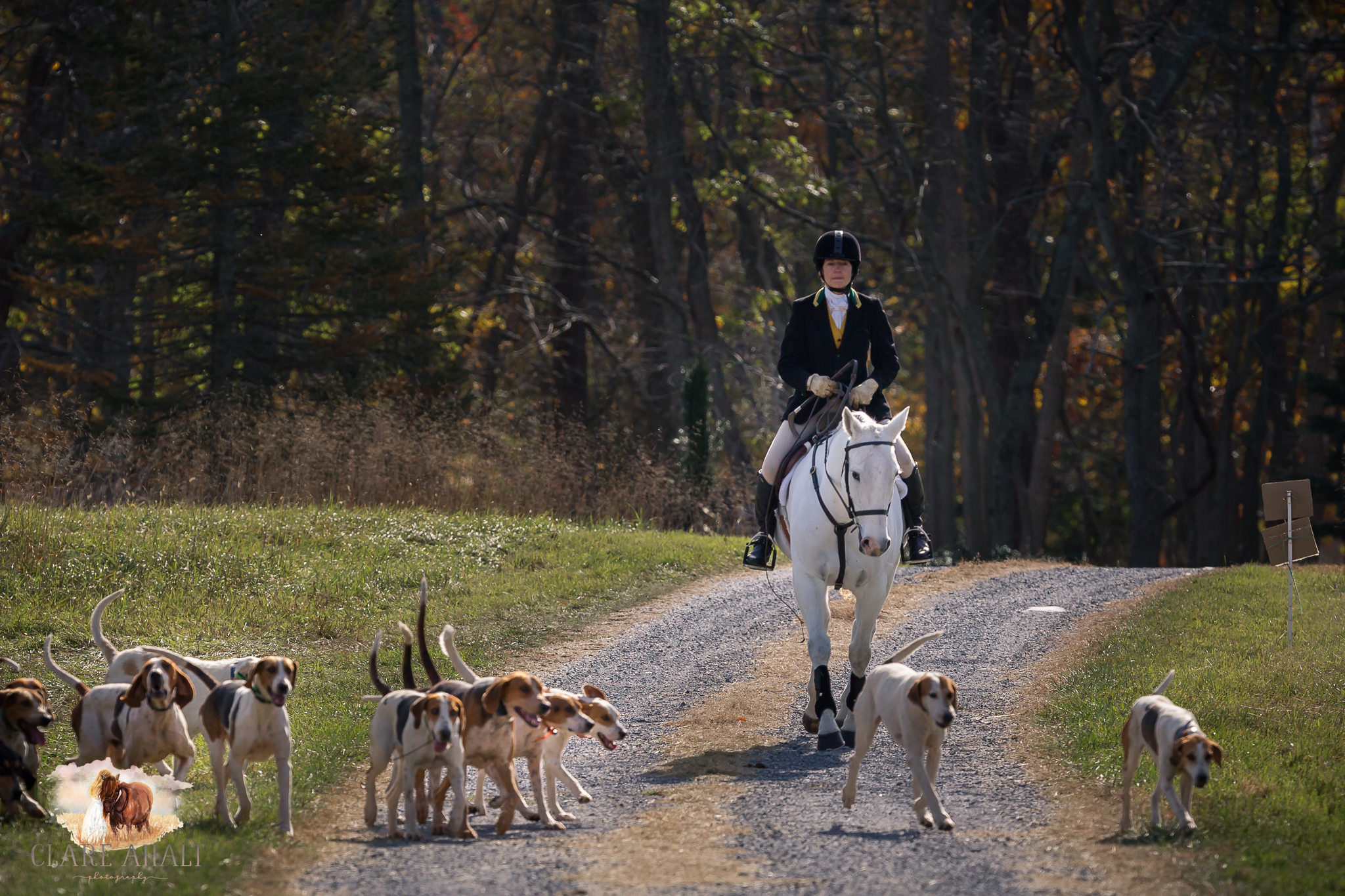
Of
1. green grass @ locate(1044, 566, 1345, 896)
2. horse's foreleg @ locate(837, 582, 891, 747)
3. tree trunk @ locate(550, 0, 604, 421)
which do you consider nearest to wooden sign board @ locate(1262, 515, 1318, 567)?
green grass @ locate(1044, 566, 1345, 896)

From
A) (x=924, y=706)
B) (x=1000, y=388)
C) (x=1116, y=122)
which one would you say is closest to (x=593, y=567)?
(x=924, y=706)

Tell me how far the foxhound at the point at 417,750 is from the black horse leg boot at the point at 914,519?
4.11 metres

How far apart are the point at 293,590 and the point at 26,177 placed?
19.4 m

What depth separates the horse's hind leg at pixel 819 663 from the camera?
9.54 m

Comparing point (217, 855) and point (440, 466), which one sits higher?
point (440, 466)

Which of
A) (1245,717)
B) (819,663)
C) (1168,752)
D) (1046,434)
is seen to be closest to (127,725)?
(819,663)

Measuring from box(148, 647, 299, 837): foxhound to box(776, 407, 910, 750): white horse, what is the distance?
374 cm

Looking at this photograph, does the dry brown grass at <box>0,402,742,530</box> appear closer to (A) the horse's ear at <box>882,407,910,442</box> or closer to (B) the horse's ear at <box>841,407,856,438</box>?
(B) the horse's ear at <box>841,407,856,438</box>

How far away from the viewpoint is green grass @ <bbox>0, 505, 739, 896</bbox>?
862 cm

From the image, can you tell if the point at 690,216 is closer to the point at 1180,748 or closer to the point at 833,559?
the point at 833,559

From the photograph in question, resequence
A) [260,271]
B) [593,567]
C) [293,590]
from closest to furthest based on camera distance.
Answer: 1. [293,590]
2. [593,567]
3. [260,271]

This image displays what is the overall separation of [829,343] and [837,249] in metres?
0.73

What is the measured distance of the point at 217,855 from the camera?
6.57m

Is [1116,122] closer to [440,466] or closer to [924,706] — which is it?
[440,466]
